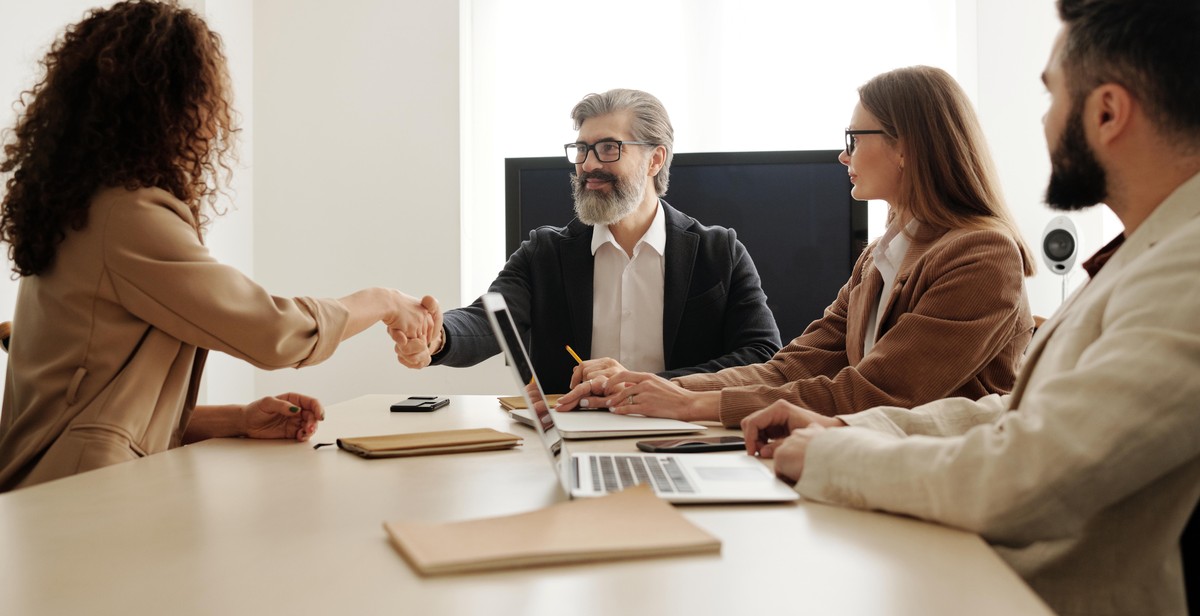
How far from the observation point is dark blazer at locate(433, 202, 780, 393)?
283cm

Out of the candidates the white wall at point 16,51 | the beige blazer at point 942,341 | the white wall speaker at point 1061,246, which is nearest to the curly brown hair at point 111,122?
the beige blazer at point 942,341

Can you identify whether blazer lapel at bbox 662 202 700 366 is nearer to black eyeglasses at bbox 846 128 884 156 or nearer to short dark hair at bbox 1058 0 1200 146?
black eyeglasses at bbox 846 128 884 156

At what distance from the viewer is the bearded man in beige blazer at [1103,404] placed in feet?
2.93

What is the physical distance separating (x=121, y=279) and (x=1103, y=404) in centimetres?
132

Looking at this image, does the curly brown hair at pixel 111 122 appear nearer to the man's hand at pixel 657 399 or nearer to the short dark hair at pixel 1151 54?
the man's hand at pixel 657 399

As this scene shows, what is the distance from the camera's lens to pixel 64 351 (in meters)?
1.49

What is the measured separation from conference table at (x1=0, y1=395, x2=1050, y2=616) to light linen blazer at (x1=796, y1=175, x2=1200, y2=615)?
4cm

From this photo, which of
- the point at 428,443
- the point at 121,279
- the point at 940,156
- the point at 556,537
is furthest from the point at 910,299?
the point at 121,279

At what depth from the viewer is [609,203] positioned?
2.91 metres

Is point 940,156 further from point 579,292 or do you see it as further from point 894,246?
point 579,292

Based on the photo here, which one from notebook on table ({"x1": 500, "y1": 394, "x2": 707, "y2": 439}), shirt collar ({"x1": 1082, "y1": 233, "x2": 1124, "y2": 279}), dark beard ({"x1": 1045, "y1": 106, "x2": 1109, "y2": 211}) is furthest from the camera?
notebook on table ({"x1": 500, "y1": 394, "x2": 707, "y2": 439})

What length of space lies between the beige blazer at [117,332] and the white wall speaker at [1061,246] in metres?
3.30

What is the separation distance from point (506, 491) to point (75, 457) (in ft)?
2.26

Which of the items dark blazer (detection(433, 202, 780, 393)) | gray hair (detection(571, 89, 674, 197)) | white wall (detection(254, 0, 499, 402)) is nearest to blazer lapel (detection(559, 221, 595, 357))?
dark blazer (detection(433, 202, 780, 393))
